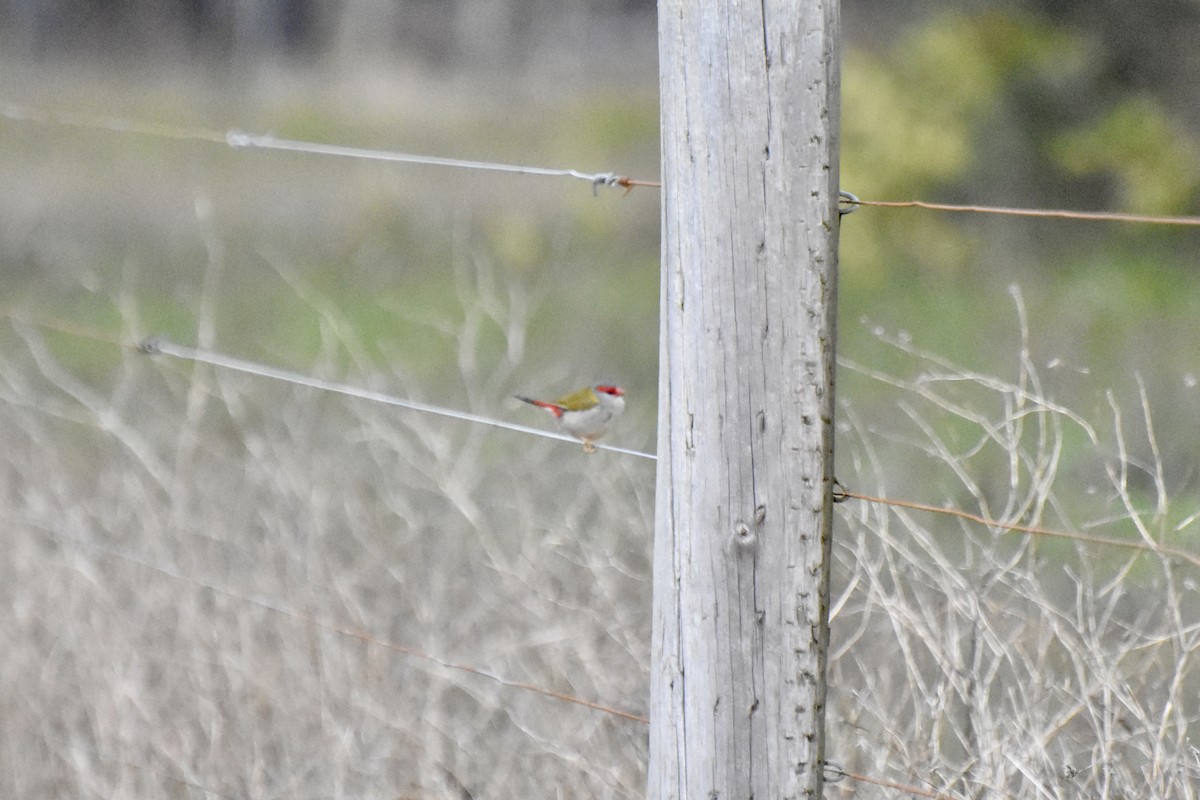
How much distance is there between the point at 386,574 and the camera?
488 centimetres

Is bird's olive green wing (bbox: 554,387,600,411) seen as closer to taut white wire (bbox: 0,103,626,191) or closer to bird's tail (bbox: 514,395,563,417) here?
bird's tail (bbox: 514,395,563,417)

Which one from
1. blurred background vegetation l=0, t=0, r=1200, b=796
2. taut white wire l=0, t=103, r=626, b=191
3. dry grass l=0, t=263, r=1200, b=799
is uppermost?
blurred background vegetation l=0, t=0, r=1200, b=796

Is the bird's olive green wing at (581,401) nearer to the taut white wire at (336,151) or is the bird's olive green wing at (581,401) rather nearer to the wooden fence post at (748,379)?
the taut white wire at (336,151)

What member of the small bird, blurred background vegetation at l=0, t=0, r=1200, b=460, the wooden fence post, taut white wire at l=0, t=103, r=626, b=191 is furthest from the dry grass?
blurred background vegetation at l=0, t=0, r=1200, b=460

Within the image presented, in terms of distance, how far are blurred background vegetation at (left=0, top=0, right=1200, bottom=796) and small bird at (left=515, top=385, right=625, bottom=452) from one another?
777cm

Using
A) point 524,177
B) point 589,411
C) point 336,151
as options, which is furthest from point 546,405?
point 524,177

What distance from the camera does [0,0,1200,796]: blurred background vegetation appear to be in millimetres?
11656

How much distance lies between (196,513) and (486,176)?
7.05 meters

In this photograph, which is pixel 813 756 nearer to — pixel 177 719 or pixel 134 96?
pixel 177 719

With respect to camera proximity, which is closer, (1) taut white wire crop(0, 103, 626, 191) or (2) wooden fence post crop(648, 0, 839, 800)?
(2) wooden fence post crop(648, 0, 839, 800)

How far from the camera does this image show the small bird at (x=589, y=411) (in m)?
3.12

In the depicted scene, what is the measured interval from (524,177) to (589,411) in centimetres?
909

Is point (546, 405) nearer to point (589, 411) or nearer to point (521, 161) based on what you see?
point (589, 411)

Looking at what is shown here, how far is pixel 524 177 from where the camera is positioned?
39.3ft
